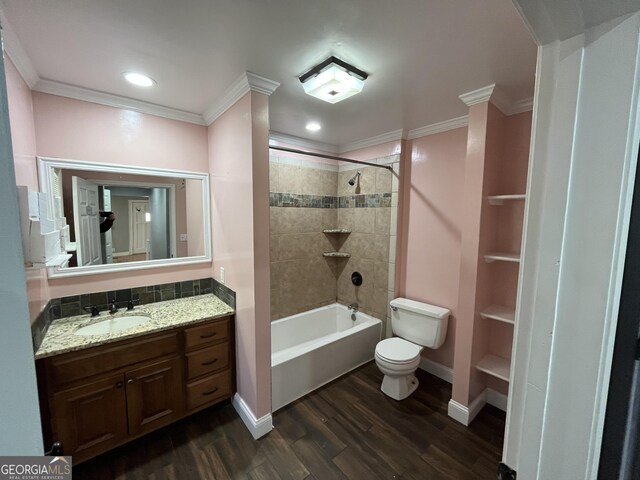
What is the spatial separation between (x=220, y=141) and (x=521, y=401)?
7.59ft

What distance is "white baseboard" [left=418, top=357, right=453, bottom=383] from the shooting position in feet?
8.40

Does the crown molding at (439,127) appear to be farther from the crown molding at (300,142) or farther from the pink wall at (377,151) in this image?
the crown molding at (300,142)

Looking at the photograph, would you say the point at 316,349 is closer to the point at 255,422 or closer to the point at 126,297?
→ the point at 255,422

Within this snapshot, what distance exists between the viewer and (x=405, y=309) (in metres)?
2.59

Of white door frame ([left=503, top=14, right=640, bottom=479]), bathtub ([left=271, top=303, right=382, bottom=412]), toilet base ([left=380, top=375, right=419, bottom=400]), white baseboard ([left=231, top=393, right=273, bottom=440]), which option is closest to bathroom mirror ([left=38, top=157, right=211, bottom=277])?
bathtub ([left=271, top=303, right=382, bottom=412])

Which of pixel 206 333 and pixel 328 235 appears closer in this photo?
pixel 206 333

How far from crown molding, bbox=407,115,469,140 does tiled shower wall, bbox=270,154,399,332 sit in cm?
31

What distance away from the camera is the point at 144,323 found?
1905mm

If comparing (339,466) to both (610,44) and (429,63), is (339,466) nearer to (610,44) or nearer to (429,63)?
(610,44)

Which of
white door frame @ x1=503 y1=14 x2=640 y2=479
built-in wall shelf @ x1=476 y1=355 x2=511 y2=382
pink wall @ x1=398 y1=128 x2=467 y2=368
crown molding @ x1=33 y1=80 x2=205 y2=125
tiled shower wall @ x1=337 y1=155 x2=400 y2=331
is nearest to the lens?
white door frame @ x1=503 y1=14 x2=640 y2=479

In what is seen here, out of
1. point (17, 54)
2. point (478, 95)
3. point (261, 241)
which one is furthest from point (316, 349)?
point (17, 54)

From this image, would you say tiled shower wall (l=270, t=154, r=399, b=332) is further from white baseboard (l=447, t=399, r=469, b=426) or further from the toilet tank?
white baseboard (l=447, t=399, r=469, b=426)

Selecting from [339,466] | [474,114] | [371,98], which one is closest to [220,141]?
[371,98]

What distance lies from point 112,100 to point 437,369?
3590 mm
